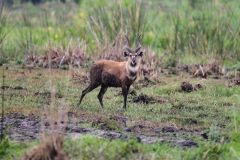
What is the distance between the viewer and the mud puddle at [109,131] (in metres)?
10.2

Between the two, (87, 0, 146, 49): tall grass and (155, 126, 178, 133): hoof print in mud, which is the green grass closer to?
(155, 126, 178, 133): hoof print in mud

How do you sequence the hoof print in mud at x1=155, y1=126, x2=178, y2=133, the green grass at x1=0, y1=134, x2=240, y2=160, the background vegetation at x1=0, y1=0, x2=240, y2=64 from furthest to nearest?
the background vegetation at x1=0, y1=0, x2=240, y2=64
the hoof print in mud at x1=155, y1=126, x2=178, y2=133
the green grass at x1=0, y1=134, x2=240, y2=160

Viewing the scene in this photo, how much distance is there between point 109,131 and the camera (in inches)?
418

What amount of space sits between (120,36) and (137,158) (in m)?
8.65

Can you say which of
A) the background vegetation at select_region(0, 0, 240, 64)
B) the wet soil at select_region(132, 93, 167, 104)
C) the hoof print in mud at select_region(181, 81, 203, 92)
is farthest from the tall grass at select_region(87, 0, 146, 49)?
the wet soil at select_region(132, 93, 167, 104)

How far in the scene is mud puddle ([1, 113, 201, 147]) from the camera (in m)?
10.2

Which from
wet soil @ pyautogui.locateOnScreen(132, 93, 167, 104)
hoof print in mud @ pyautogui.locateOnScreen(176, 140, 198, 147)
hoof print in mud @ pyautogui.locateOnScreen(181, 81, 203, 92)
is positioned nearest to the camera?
hoof print in mud @ pyautogui.locateOnScreen(176, 140, 198, 147)

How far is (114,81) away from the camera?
1295cm

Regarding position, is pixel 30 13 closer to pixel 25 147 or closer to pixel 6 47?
pixel 6 47

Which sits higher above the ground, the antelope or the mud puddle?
the antelope

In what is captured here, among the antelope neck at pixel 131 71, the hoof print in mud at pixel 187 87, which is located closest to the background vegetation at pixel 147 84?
the hoof print in mud at pixel 187 87

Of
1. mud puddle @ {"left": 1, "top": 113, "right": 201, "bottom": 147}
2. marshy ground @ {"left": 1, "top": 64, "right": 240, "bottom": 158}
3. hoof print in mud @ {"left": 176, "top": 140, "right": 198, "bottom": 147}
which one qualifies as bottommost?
hoof print in mud @ {"left": 176, "top": 140, "right": 198, "bottom": 147}

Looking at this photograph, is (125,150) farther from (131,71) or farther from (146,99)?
(146,99)

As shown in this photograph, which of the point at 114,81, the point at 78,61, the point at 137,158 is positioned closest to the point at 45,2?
the point at 78,61
